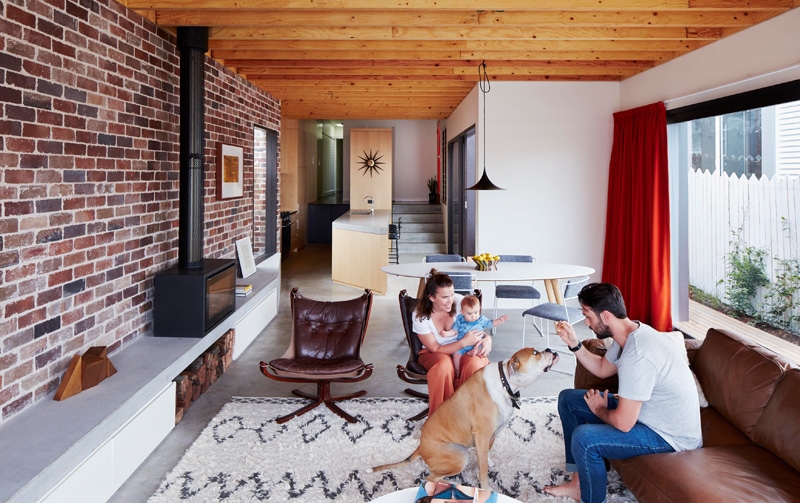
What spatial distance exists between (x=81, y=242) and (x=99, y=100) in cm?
88

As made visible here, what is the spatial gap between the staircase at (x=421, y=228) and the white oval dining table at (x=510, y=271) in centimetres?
639

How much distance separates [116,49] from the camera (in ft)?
12.8

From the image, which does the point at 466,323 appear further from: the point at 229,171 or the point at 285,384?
the point at 229,171

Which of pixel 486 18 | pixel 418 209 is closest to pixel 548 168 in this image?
pixel 486 18

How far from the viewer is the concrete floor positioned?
3.52 metres

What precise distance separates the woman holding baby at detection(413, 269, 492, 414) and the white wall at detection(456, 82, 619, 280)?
405 centimetres

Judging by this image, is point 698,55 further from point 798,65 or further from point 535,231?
point 535,231

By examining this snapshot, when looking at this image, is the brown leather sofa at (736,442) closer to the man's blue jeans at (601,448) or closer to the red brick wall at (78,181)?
the man's blue jeans at (601,448)

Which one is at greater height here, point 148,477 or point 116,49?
point 116,49

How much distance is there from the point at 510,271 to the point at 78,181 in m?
3.91

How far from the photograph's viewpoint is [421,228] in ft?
45.2

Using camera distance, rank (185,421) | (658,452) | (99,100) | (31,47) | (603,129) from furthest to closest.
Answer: (603,129), (185,421), (99,100), (31,47), (658,452)

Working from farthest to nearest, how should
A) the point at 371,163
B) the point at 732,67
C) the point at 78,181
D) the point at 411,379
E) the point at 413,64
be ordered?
the point at 371,163 → the point at 413,64 → the point at 732,67 → the point at 411,379 → the point at 78,181

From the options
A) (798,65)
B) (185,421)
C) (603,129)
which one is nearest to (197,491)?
(185,421)
